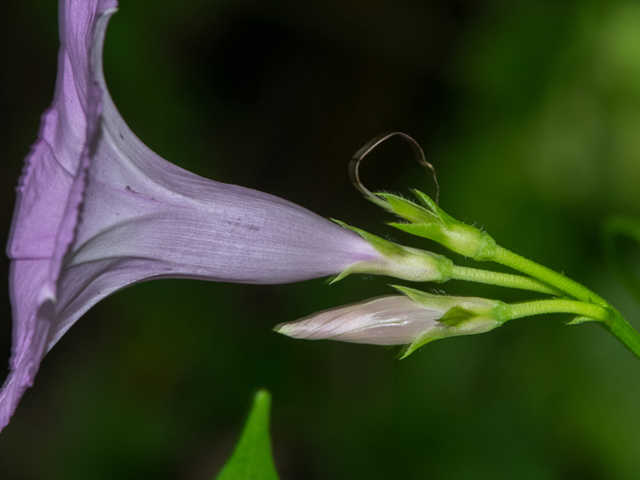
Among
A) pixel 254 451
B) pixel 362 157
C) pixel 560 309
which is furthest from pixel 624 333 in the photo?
pixel 254 451

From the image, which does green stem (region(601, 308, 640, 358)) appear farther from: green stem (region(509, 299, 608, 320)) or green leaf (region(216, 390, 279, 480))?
green leaf (region(216, 390, 279, 480))

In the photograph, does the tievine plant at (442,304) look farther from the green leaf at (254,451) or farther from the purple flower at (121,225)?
the green leaf at (254,451)

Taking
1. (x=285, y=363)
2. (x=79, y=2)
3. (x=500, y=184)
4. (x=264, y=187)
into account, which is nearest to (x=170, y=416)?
(x=285, y=363)

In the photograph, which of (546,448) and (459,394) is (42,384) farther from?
(546,448)

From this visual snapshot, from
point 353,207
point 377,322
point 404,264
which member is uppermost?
point 404,264

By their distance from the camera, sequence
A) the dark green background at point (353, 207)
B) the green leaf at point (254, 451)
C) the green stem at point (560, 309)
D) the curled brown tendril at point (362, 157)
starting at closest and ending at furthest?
1. the green leaf at point (254, 451)
2. the green stem at point (560, 309)
3. the curled brown tendril at point (362, 157)
4. the dark green background at point (353, 207)

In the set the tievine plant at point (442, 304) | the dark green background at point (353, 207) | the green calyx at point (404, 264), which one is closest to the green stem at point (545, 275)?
the tievine plant at point (442, 304)

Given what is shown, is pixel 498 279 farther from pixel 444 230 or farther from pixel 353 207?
pixel 353 207
